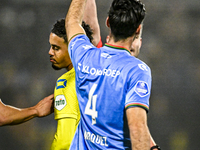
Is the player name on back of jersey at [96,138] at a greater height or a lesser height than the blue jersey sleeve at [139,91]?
lesser

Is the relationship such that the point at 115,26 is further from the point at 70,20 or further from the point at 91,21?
the point at 91,21

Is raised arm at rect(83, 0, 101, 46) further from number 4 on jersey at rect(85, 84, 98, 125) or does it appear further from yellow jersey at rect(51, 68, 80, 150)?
number 4 on jersey at rect(85, 84, 98, 125)

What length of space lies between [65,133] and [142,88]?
3.19 feet

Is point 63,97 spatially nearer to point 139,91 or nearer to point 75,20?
point 75,20

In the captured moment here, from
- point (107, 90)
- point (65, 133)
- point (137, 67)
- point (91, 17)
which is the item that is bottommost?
point (65, 133)

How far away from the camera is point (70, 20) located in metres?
1.54

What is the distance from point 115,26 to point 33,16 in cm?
392

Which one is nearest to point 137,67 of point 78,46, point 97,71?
point 97,71

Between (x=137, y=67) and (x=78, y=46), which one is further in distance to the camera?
(x=78, y=46)

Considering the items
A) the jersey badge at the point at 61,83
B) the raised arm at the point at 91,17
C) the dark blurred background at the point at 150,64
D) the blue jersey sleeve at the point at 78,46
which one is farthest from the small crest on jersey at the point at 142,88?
the dark blurred background at the point at 150,64

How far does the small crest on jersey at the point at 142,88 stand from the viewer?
1209 millimetres

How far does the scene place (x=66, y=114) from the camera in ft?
6.54

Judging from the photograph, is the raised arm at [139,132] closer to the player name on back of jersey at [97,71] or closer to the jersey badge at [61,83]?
the player name on back of jersey at [97,71]

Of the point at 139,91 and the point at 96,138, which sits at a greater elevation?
the point at 139,91
